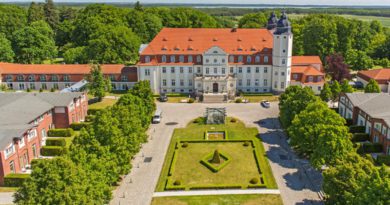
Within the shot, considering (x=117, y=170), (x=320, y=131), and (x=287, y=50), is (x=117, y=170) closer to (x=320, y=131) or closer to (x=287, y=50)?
(x=320, y=131)

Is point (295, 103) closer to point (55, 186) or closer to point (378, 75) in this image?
point (55, 186)

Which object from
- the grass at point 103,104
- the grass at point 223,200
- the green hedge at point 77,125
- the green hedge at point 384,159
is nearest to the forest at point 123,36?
the grass at point 103,104

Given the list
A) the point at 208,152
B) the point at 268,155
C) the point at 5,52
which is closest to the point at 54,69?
the point at 5,52

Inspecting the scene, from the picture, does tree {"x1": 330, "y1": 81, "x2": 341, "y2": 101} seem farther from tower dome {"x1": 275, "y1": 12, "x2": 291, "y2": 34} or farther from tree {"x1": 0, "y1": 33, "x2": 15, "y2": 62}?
tree {"x1": 0, "y1": 33, "x2": 15, "y2": 62}

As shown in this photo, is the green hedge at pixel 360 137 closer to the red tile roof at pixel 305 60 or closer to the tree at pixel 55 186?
the red tile roof at pixel 305 60

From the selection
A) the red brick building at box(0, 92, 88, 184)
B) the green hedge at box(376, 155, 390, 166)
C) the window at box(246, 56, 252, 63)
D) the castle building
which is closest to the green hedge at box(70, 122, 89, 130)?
the red brick building at box(0, 92, 88, 184)

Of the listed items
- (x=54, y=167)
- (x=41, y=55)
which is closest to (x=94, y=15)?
(x=41, y=55)
